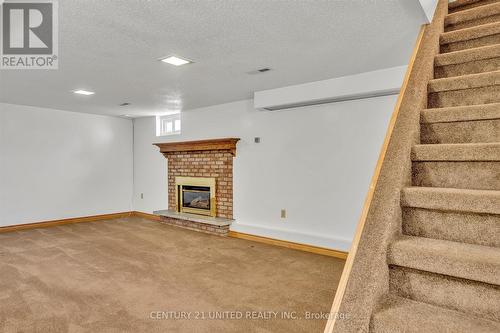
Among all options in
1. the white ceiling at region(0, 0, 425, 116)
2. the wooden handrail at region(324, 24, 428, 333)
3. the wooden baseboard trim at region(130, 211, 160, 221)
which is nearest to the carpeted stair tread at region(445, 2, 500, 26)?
the white ceiling at region(0, 0, 425, 116)

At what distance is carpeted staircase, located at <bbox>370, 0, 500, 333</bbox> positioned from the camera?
1151 millimetres

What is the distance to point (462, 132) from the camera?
5.86 ft

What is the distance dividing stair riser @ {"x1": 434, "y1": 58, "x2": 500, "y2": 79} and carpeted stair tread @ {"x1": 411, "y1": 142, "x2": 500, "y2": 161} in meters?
0.93

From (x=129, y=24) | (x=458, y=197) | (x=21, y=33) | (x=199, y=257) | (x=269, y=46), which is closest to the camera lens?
(x=458, y=197)

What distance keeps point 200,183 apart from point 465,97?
4.55 metres

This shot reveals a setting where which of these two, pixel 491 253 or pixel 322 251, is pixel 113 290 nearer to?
pixel 322 251

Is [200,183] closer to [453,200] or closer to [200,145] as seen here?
[200,145]

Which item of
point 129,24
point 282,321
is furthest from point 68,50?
point 282,321

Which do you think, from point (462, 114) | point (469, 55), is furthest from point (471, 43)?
point (462, 114)

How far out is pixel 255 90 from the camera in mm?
4516

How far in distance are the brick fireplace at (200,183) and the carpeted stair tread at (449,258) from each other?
399 centimetres

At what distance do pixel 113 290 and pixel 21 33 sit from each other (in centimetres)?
239

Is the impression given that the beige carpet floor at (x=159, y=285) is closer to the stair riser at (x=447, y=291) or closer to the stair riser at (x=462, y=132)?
the stair riser at (x=447, y=291)

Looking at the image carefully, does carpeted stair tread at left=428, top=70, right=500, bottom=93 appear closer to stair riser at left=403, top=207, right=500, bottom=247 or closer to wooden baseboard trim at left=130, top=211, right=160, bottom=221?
stair riser at left=403, top=207, right=500, bottom=247
